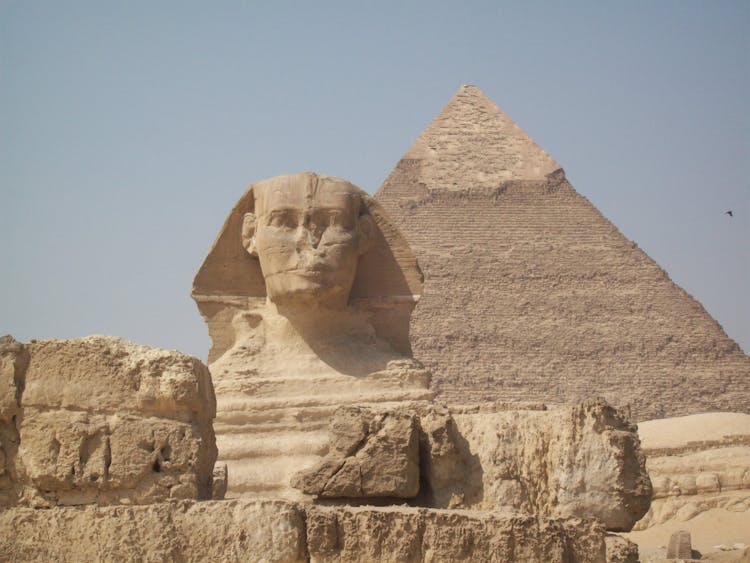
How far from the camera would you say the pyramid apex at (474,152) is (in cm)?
12794

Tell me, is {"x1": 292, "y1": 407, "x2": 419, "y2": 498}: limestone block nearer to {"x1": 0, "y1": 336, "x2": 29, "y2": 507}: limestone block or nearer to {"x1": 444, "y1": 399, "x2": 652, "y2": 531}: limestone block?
{"x1": 444, "y1": 399, "x2": 652, "y2": 531}: limestone block

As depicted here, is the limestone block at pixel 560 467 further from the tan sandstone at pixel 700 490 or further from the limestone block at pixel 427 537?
the tan sandstone at pixel 700 490

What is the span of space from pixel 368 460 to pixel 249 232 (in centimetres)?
338

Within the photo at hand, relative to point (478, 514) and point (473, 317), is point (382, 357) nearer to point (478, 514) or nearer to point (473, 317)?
point (478, 514)

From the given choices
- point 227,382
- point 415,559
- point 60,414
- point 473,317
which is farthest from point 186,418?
point 473,317

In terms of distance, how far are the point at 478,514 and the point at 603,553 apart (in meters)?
0.26

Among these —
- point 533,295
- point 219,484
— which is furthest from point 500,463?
point 533,295

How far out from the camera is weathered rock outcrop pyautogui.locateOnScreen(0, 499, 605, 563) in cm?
363

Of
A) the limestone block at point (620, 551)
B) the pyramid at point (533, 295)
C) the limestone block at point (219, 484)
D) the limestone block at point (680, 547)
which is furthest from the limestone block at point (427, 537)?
the pyramid at point (533, 295)

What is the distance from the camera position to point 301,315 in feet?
25.0

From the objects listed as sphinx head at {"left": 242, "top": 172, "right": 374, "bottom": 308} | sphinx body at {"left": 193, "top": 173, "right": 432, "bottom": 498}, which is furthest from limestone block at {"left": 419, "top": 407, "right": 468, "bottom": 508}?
sphinx head at {"left": 242, "top": 172, "right": 374, "bottom": 308}

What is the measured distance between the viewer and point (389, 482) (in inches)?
178

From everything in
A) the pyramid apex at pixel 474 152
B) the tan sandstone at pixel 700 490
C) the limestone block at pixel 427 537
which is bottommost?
the tan sandstone at pixel 700 490

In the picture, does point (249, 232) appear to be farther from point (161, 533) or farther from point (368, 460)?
point (161, 533)
